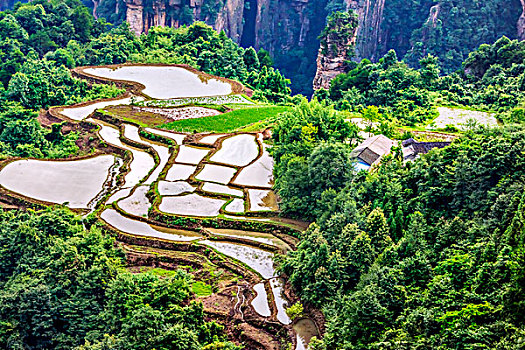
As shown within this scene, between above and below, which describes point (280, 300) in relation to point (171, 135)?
below

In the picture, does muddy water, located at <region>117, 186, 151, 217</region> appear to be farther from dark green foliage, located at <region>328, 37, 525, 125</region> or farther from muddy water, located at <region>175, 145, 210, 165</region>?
dark green foliage, located at <region>328, 37, 525, 125</region>

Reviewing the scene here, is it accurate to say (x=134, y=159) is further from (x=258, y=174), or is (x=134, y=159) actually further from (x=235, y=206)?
(x=235, y=206)

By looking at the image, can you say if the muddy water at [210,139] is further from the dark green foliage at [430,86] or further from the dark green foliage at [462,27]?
the dark green foliage at [462,27]

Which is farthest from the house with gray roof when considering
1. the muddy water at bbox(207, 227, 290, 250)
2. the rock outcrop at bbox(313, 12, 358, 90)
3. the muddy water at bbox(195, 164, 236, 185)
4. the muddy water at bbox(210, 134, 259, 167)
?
the rock outcrop at bbox(313, 12, 358, 90)

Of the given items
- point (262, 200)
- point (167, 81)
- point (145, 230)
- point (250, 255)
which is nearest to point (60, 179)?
point (145, 230)

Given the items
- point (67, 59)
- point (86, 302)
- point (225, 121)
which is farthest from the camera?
point (67, 59)

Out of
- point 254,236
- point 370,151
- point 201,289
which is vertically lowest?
point 201,289

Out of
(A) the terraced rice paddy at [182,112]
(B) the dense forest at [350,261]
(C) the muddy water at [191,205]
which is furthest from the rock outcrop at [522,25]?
(C) the muddy water at [191,205]
